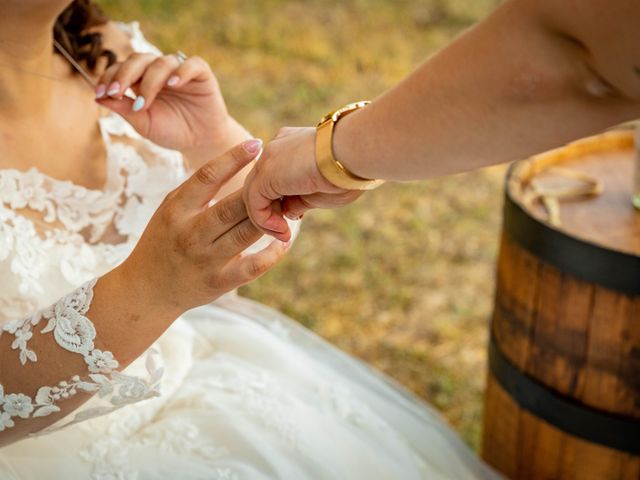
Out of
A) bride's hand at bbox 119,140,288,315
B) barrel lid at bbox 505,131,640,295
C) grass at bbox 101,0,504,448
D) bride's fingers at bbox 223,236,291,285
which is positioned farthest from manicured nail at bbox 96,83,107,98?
grass at bbox 101,0,504,448

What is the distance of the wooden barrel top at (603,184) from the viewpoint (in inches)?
66.0

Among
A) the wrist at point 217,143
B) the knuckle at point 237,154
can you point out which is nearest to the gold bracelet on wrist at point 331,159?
the knuckle at point 237,154

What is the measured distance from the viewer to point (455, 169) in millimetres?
1072

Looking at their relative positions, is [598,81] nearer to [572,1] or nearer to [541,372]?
[572,1]

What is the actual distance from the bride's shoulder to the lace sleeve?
653 millimetres

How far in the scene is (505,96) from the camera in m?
0.96

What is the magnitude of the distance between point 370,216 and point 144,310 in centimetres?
242

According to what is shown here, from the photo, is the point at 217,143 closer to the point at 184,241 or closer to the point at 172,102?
the point at 172,102

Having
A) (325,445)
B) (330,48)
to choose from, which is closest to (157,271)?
(325,445)

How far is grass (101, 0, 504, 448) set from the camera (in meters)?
2.93

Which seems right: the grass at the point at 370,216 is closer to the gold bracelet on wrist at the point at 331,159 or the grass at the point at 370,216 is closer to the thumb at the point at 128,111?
the thumb at the point at 128,111

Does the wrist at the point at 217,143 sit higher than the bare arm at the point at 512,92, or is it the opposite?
the bare arm at the point at 512,92

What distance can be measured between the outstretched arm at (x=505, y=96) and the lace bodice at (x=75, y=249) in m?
0.41

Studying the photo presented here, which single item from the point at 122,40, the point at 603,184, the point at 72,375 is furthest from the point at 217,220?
the point at 603,184
